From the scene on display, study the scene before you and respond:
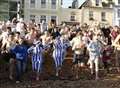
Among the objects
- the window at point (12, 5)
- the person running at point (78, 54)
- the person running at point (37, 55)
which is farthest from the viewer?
the window at point (12, 5)

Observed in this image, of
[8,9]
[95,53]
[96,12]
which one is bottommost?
[95,53]

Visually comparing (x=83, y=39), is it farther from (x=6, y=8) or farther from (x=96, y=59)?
(x=6, y=8)

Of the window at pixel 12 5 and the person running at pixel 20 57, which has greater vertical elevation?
the window at pixel 12 5

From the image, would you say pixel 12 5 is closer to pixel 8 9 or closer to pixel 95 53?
pixel 8 9

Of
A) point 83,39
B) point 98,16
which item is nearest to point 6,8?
point 98,16

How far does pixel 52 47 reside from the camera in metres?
21.4

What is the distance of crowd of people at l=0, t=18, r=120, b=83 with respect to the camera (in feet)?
64.6

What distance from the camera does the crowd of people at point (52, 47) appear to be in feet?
64.6

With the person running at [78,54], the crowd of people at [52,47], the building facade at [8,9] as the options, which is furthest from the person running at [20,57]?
the building facade at [8,9]

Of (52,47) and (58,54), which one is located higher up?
(52,47)

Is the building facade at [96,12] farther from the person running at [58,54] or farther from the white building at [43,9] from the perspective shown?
the person running at [58,54]

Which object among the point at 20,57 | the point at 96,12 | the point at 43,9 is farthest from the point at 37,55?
the point at 96,12

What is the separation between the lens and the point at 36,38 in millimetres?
21438

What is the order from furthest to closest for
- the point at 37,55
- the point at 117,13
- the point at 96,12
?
the point at 117,13, the point at 96,12, the point at 37,55
